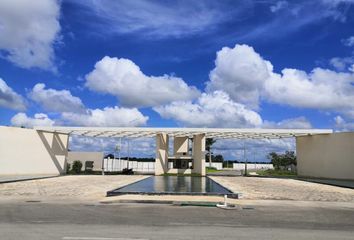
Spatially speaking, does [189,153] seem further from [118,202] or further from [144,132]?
[118,202]

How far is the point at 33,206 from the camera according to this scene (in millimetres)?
13445

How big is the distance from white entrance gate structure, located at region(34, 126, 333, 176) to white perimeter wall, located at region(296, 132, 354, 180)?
1.21 metres

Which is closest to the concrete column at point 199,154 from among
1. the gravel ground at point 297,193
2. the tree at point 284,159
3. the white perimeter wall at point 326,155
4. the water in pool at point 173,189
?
the white perimeter wall at point 326,155

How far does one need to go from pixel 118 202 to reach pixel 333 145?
27866mm

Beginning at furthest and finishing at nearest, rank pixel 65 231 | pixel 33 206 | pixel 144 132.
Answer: pixel 144 132 → pixel 33 206 → pixel 65 231

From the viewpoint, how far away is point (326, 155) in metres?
37.8

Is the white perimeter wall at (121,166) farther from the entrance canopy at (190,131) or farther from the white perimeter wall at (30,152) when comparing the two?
the entrance canopy at (190,131)

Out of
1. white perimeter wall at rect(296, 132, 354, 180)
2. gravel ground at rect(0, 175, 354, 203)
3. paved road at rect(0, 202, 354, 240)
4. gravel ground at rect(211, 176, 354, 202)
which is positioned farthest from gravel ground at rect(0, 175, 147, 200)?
white perimeter wall at rect(296, 132, 354, 180)

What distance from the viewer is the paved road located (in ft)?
26.7

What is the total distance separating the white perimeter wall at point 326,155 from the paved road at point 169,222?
2276cm

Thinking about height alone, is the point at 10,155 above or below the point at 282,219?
above

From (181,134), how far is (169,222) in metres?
36.3

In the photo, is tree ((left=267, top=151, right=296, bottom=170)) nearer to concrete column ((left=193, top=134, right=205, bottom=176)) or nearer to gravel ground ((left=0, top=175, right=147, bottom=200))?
concrete column ((left=193, top=134, right=205, bottom=176))

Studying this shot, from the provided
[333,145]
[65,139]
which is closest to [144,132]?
[65,139]
